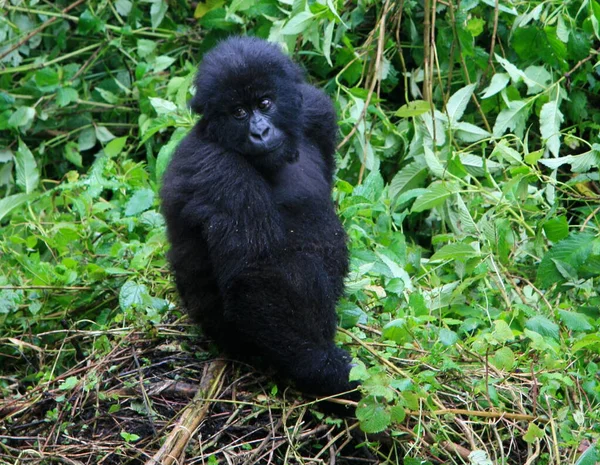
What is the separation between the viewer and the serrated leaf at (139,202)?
5.27 meters

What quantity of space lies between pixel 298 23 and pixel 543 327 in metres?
2.29

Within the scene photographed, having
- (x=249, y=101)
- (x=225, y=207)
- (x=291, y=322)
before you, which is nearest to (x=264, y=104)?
(x=249, y=101)

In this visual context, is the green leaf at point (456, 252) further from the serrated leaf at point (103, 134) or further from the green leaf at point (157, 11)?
the green leaf at point (157, 11)

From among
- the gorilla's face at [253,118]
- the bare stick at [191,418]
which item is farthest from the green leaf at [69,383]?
the gorilla's face at [253,118]

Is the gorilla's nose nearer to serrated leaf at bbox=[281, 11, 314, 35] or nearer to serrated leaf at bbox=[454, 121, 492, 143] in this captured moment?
serrated leaf at bbox=[281, 11, 314, 35]

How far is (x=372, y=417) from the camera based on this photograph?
11.2ft

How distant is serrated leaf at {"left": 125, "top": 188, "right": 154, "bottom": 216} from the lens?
5.27 m

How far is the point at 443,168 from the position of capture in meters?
5.10

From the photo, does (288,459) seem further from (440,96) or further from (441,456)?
(440,96)

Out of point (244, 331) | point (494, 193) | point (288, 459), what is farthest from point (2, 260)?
point (494, 193)

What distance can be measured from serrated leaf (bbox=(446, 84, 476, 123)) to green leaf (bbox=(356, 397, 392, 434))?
2605 mm

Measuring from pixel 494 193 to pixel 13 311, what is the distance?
2736 mm

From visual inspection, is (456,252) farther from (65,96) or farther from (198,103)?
(65,96)

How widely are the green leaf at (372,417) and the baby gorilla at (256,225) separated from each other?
0.32 meters
